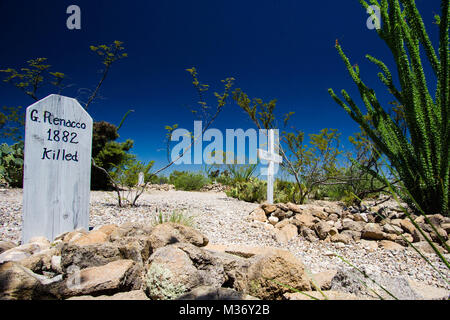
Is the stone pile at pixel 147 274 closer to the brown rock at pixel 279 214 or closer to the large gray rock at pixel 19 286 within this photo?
the large gray rock at pixel 19 286

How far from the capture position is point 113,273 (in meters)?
1.61

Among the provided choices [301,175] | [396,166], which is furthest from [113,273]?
[301,175]

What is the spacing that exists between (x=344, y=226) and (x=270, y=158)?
296 centimetres

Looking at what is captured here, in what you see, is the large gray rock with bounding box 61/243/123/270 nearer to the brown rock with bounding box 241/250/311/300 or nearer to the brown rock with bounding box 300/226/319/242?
the brown rock with bounding box 241/250/311/300

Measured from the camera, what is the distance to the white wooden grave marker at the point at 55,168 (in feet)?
9.73

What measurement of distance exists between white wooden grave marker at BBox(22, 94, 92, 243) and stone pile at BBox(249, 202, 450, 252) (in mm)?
2716

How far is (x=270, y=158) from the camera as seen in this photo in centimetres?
651

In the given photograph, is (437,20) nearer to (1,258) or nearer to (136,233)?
(136,233)

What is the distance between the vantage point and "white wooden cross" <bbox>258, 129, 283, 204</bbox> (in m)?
6.32

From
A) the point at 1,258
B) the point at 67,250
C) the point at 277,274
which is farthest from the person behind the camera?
the point at 1,258

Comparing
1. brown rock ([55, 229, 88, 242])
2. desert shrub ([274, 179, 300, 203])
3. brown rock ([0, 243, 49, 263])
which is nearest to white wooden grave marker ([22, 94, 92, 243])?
brown rock ([55, 229, 88, 242])

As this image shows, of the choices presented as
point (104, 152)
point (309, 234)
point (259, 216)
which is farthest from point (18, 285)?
point (104, 152)
